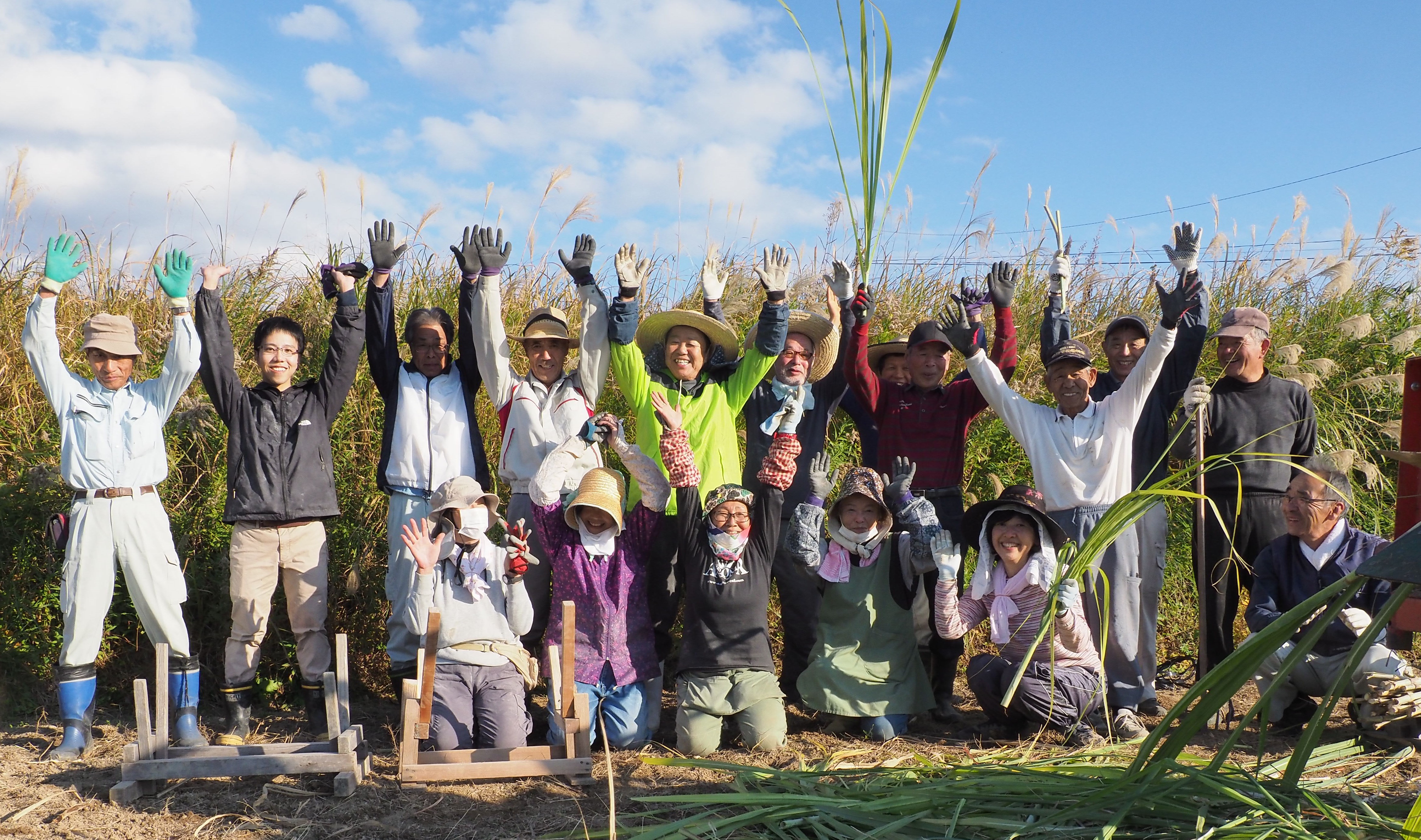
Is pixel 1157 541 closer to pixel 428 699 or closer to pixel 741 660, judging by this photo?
pixel 741 660

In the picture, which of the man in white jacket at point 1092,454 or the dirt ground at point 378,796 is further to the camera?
the man in white jacket at point 1092,454

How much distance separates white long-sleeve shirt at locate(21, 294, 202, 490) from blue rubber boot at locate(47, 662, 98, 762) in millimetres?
891

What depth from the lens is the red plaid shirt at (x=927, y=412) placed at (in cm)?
563

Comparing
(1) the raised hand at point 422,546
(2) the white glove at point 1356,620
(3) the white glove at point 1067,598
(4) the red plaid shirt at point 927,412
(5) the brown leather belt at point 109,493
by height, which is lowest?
(2) the white glove at point 1356,620

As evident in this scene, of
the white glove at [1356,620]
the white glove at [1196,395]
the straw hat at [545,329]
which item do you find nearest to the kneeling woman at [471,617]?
the straw hat at [545,329]

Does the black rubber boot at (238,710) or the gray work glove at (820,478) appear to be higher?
the gray work glove at (820,478)

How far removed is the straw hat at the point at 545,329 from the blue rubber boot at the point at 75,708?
266 centimetres

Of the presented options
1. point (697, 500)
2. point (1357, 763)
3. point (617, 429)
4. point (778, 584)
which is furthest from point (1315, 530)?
point (617, 429)

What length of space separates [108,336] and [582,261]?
91.1 inches

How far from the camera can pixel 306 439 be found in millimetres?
5359

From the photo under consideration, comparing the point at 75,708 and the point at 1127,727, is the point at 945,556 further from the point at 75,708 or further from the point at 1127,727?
the point at 75,708

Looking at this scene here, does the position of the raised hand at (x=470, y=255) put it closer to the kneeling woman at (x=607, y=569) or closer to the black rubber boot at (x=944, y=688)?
the kneeling woman at (x=607, y=569)

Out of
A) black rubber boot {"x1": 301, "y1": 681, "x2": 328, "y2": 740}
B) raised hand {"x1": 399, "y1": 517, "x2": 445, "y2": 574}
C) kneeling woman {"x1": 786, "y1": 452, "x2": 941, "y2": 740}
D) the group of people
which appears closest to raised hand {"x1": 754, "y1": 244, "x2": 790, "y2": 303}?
the group of people

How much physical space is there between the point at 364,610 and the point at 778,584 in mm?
2477
